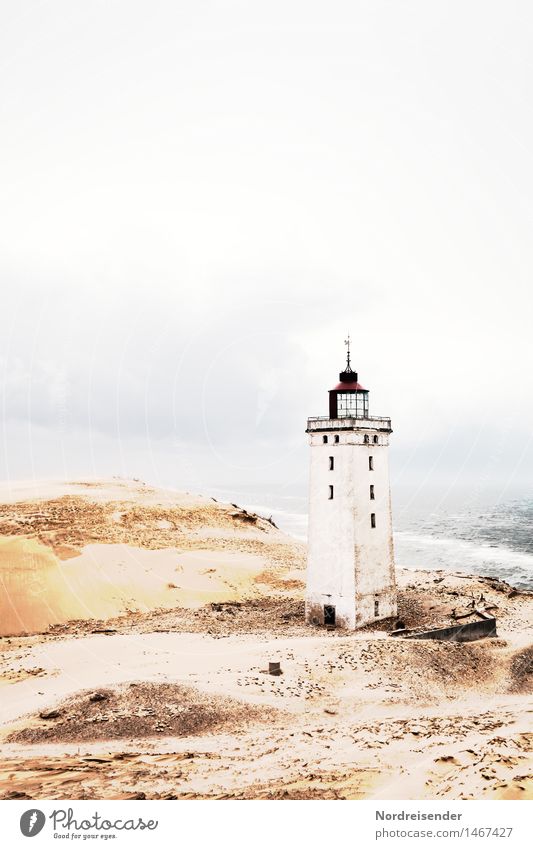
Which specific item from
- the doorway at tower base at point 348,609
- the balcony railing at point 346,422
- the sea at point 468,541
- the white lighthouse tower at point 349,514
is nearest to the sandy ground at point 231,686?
the doorway at tower base at point 348,609

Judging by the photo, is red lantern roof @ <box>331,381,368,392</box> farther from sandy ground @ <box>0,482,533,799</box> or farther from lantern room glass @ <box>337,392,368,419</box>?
sandy ground @ <box>0,482,533,799</box>

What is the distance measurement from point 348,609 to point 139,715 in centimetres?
1105

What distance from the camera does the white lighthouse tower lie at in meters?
24.5

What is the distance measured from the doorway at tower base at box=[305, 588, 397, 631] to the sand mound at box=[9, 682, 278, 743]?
900 centimetres

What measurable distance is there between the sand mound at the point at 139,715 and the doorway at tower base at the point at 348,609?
29.5 feet

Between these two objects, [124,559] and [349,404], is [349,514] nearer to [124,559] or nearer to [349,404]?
[349,404]

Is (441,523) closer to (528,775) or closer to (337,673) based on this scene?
(337,673)

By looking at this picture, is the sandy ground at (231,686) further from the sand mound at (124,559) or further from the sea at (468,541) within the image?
the sea at (468,541)

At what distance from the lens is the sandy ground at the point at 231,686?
37.4 feet

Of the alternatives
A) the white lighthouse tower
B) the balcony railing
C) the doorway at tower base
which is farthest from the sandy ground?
the balcony railing

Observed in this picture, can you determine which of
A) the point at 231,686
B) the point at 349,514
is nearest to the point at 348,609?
the point at 349,514

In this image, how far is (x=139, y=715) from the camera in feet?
49.0

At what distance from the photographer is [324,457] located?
2511cm
